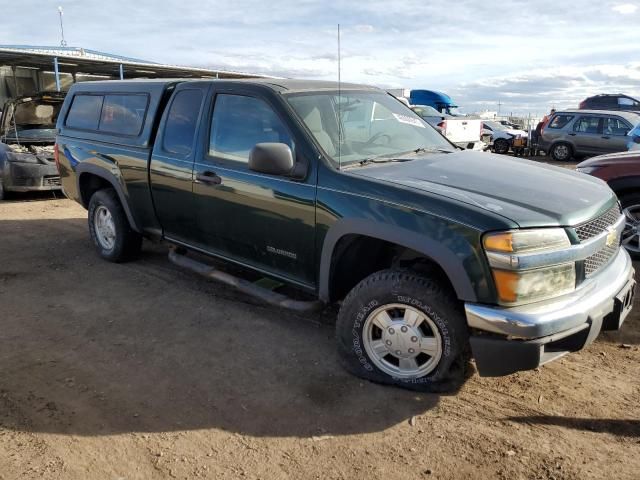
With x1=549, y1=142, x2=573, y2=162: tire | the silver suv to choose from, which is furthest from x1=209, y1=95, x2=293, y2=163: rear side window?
x1=549, y1=142, x2=573, y2=162: tire

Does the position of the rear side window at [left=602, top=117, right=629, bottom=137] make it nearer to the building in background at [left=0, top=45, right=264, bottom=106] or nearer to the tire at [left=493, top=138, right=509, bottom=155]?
the tire at [left=493, top=138, right=509, bottom=155]

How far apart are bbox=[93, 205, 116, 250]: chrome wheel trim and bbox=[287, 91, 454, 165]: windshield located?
2814mm

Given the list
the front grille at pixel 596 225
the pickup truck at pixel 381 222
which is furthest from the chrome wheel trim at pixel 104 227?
the front grille at pixel 596 225

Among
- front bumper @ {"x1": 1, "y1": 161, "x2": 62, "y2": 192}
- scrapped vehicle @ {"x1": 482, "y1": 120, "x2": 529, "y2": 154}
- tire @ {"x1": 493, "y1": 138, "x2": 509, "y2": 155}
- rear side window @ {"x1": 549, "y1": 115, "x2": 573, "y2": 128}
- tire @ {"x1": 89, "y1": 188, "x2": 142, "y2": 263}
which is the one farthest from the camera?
tire @ {"x1": 493, "y1": 138, "x2": 509, "y2": 155}

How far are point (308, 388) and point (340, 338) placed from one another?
378 millimetres

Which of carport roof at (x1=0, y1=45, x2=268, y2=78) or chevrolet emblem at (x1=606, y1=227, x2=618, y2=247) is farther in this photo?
carport roof at (x1=0, y1=45, x2=268, y2=78)

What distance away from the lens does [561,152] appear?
668 inches

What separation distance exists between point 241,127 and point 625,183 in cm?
424

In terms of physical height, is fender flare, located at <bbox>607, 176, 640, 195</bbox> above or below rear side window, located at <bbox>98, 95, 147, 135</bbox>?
below

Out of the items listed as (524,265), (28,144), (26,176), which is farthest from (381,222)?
(28,144)

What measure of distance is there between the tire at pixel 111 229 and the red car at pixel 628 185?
5.03 meters

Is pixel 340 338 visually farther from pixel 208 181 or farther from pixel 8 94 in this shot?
pixel 8 94

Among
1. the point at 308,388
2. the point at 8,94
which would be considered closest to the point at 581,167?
the point at 308,388

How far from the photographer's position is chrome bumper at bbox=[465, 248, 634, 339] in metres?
2.78
